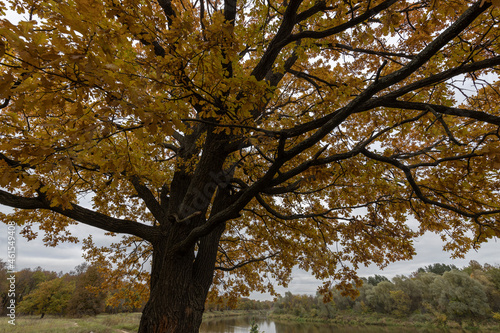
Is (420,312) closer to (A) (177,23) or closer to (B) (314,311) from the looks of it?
(B) (314,311)

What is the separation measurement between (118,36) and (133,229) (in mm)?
3510

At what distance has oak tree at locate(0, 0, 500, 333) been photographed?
6.15 feet

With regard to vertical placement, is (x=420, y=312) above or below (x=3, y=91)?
below

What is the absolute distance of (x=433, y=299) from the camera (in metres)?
36.4

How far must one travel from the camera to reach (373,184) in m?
4.32

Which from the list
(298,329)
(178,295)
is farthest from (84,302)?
(178,295)

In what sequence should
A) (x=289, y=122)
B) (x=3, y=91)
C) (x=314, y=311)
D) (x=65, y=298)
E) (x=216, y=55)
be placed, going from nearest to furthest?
1. (x=3, y=91)
2. (x=216, y=55)
3. (x=289, y=122)
4. (x=65, y=298)
5. (x=314, y=311)

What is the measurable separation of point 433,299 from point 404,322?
240 inches

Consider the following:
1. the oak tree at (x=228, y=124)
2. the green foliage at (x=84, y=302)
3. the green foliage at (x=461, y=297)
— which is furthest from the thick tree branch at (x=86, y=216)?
the green foliage at (x=461, y=297)

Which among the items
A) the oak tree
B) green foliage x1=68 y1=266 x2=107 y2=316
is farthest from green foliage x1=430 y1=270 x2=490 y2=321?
green foliage x1=68 y1=266 x2=107 y2=316

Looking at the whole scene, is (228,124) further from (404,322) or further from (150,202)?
(404,322)

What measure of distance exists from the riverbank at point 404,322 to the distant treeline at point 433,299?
54cm

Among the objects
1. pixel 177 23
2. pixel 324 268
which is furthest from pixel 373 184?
pixel 177 23

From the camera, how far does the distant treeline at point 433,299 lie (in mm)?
28875
